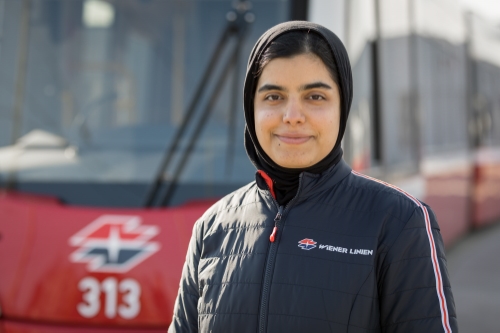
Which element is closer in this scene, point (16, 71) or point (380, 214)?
point (380, 214)

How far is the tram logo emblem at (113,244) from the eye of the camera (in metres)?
3.38

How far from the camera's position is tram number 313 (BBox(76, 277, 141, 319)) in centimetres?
335

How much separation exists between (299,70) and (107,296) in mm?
1904

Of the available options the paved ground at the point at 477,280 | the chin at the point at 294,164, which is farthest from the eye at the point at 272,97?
the paved ground at the point at 477,280

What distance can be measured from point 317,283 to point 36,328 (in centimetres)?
208

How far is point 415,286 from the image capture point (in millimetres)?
1615

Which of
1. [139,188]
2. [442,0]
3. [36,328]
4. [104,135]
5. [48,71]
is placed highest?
[442,0]

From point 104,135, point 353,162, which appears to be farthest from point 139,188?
point 353,162

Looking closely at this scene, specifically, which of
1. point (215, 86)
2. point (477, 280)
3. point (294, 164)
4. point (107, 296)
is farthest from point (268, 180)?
point (477, 280)

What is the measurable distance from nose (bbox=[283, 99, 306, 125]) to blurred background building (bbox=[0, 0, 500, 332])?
1762 mm

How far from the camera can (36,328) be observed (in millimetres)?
3363

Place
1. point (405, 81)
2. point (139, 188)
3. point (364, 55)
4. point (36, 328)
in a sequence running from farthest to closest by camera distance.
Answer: point (405, 81) → point (364, 55) → point (139, 188) → point (36, 328)

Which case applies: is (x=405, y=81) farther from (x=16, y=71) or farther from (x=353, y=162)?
(x=16, y=71)

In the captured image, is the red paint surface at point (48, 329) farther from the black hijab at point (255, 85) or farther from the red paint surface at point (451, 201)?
the red paint surface at point (451, 201)
